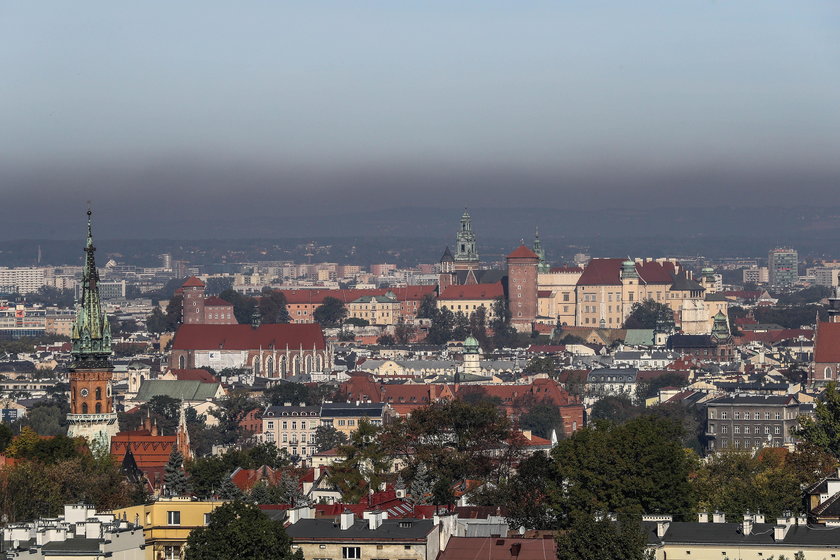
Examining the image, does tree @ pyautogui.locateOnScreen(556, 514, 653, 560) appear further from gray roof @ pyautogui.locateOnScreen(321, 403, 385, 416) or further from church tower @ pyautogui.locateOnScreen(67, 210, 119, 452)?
gray roof @ pyautogui.locateOnScreen(321, 403, 385, 416)

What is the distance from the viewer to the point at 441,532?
155 ft

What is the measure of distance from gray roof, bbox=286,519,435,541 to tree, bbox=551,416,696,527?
19.1ft

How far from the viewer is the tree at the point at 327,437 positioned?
11351 centimetres

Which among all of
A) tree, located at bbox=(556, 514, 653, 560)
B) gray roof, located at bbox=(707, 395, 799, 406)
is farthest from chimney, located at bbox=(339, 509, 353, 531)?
gray roof, located at bbox=(707, 395, 799, 406)

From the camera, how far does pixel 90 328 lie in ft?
293

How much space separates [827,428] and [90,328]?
106 feet

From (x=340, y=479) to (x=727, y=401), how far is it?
6376 centimetres

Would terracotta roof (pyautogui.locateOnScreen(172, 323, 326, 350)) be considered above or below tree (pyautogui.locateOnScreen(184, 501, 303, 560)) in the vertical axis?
above

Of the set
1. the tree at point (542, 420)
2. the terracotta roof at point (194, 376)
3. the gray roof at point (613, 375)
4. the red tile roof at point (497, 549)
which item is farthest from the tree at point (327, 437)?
the red tile roof at point (497, 549)

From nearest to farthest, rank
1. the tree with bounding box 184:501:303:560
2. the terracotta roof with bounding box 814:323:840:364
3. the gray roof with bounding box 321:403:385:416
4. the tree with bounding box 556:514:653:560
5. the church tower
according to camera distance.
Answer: the tree with bounding box 184:501:303:560, the tree with bounding box 556:514:653:560, the church tower, the gray roof with bounding box 321:403:385:416, the terracotta roof with bounding box 814:323:840:364

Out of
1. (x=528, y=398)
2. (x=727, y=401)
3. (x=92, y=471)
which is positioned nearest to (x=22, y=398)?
(x=528, y=398)

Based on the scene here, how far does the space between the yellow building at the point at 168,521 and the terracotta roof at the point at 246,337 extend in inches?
5419

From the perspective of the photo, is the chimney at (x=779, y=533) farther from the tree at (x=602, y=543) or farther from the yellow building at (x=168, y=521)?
the yellow building at (x=168, y=521)

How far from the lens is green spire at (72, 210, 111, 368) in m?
88.3
